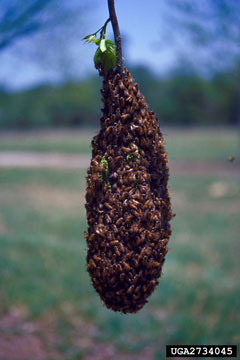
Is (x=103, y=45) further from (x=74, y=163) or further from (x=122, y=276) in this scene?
(x=74, y=163)

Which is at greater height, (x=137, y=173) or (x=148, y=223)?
(x=137, y=173)

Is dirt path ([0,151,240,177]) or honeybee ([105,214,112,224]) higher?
dirt path ([0,151,240,177])

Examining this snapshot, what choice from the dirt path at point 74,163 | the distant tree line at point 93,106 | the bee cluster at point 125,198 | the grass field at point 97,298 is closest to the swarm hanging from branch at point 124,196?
the bee cluster at point 125,198

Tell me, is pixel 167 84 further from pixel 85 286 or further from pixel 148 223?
pixel 148 223

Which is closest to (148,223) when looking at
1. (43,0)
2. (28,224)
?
(43,0)

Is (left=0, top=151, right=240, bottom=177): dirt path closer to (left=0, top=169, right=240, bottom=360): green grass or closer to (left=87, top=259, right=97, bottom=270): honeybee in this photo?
(left=0, top=169, right=240, bottom=360): green grass

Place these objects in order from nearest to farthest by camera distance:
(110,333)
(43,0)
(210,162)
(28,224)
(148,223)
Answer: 1. (148,223)
2. (43,0)
3. (110,333)
4. (28,224)
5. (210,162)

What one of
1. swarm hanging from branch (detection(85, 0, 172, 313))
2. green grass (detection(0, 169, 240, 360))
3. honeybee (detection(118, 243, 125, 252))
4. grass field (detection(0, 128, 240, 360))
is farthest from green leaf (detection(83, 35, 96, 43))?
green grass (detection(0, 169, 240, 360))
